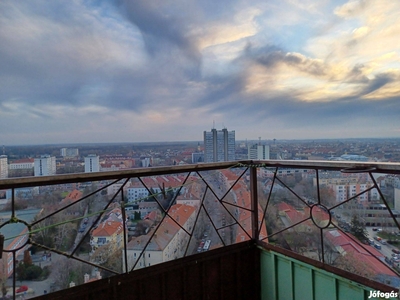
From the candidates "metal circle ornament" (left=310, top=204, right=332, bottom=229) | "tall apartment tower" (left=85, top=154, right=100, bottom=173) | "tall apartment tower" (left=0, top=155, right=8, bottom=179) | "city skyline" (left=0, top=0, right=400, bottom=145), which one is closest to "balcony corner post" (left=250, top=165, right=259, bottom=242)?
"metal circle ornament" (left=310, top=204, right=332, bottom=229)

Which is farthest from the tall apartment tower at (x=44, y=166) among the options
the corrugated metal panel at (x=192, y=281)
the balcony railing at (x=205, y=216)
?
the corrugated metal panel at (x=192, y=281)

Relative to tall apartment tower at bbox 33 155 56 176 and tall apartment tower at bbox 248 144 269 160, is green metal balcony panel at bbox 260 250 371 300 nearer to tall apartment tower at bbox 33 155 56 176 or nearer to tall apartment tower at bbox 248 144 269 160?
tall apartment tower at bbox 248 144 269 160

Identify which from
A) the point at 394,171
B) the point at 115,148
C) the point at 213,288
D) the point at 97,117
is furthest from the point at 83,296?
the point at 97,117

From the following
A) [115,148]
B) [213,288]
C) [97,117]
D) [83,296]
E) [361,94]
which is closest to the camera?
[83,296]

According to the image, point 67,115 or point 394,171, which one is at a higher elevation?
point 67,115

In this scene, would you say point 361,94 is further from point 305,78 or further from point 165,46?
point 165,46

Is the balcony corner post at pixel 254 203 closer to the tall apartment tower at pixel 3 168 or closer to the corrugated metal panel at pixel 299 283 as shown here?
the corrugated metal panel at pixel 299 283
